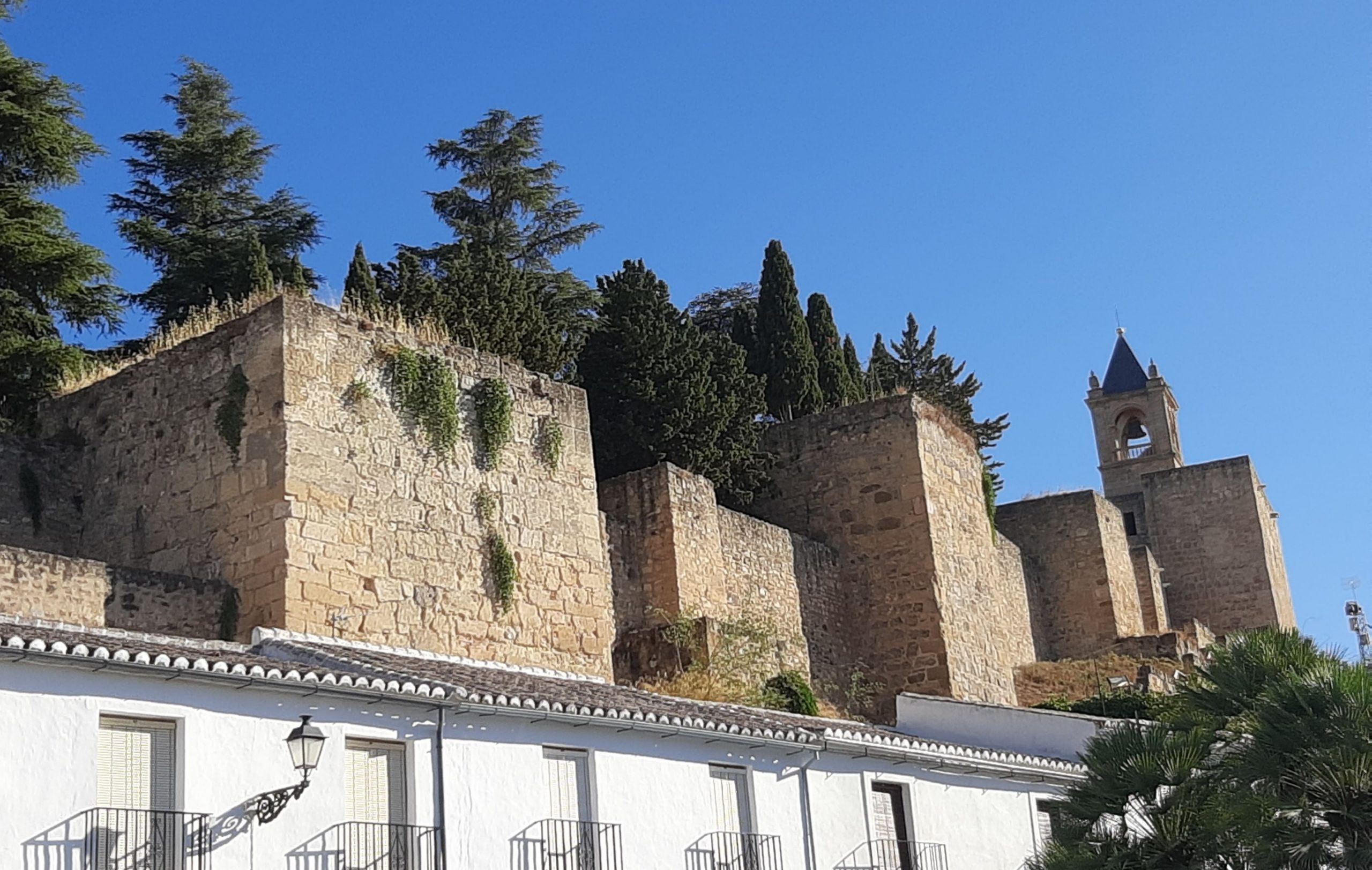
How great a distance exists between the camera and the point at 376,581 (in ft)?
56.5

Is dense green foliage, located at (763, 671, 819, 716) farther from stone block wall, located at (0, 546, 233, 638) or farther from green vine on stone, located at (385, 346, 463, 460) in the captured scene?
stone block wall, located at (0, 546, 233, 638)

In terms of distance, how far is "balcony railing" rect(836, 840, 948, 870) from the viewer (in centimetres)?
1569

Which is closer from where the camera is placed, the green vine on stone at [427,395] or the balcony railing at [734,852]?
the balcony railing at [734,852]

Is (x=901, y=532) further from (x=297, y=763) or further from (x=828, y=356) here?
(x=297, y=763)

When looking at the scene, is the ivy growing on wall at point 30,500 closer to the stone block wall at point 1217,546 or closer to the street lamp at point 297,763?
the street lamp at point 297,763

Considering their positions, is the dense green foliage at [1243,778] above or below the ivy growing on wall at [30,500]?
below

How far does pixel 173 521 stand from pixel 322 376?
2113 millimetres

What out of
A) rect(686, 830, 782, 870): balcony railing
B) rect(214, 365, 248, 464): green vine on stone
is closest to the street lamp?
rect(686, 830, 782, 870): balcony railing

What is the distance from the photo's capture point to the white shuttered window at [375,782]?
40.3ft

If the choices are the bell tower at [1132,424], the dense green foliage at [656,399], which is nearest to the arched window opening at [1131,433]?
the bell tower at [1132,424]

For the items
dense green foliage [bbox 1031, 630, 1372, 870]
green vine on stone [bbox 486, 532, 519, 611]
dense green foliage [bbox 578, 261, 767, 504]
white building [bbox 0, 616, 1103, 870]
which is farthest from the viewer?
dense green foliage [bbox 578, 261, 767, 504]

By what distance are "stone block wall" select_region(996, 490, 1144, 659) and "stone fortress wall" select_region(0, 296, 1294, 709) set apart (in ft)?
19.5

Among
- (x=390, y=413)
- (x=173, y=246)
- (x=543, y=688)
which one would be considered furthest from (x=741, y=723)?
(x=173, y=246)

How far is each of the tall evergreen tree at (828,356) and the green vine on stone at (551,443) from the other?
42.0ft
